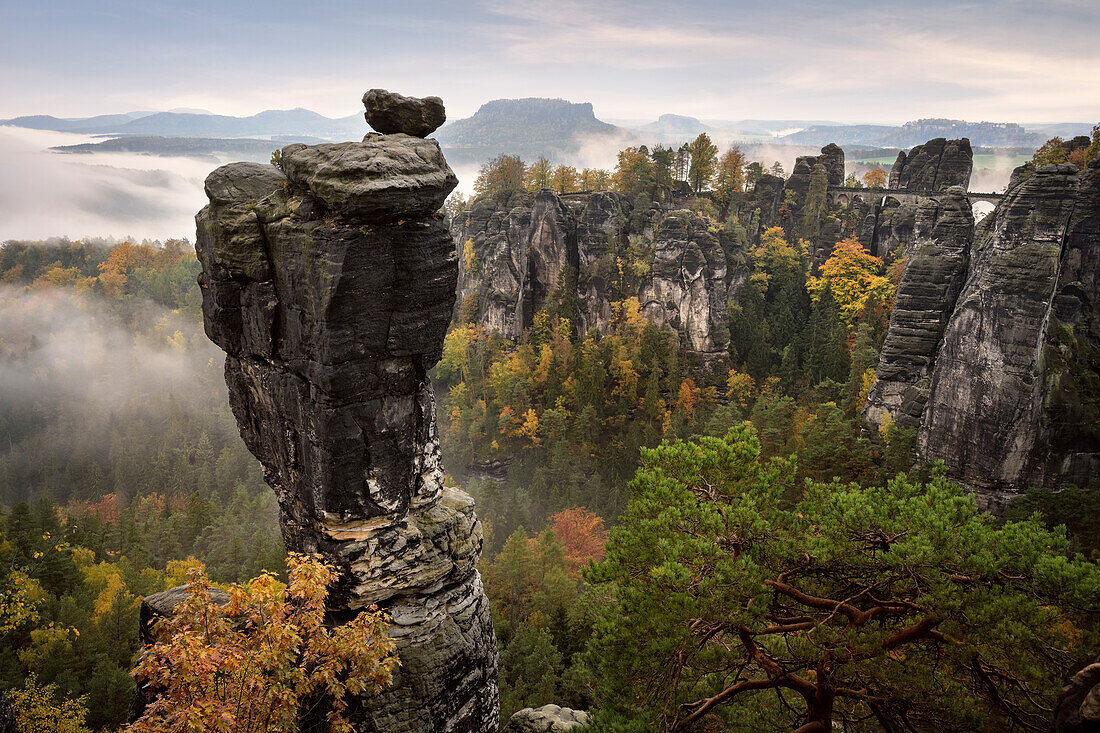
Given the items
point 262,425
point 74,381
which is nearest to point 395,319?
point 262,425

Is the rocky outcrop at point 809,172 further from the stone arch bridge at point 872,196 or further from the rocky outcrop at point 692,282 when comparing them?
the rocky outcrop at point 692,282

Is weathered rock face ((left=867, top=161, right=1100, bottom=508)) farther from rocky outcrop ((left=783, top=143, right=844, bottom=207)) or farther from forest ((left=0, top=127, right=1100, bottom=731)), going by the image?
rocky outcrop ((left=783, top=143, right=844, bottom=207))

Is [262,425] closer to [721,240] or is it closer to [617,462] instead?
[617,462]

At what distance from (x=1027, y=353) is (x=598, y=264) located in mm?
36326

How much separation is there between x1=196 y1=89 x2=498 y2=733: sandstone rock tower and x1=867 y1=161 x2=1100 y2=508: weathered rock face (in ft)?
88.4

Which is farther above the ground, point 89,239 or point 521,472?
point 89,239

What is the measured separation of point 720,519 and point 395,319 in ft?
23.7

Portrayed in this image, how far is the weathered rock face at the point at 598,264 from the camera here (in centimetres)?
5166

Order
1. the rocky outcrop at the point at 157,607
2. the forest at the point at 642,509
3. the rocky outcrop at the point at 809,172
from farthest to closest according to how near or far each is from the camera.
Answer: the rocky outcrop at the point at 809,172
the rocky outcrop at the point at 157,607
the forest at the point at 642,509

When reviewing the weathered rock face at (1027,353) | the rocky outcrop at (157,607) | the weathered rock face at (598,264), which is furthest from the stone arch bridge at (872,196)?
the rocky outcrop at (157,607)

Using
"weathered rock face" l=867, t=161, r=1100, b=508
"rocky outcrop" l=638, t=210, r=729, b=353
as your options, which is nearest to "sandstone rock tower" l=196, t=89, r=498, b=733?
"weathered rock face" l=867, t=161, r=1100, b=508

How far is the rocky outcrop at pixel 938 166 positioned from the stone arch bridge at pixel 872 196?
5.19 feet

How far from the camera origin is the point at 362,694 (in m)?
11.7

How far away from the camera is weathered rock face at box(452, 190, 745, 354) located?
51.7m
